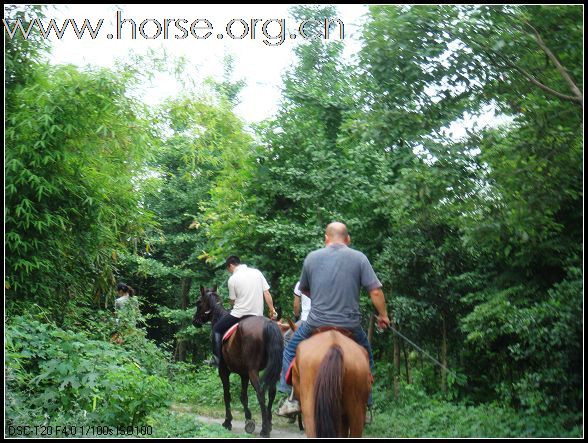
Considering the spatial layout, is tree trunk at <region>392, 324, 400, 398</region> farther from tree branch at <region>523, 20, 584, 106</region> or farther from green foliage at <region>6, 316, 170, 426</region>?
tree branch at <region>523, 20, 584, 106</region>

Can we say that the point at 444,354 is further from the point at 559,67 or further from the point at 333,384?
the point at 333,384

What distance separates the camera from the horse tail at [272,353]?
1011cm

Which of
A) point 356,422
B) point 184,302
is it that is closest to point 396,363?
point 356,422

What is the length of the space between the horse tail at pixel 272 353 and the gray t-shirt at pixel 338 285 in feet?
12.4

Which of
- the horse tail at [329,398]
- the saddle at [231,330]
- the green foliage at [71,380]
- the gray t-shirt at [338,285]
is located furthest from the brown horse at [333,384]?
the saddle at [231,330]

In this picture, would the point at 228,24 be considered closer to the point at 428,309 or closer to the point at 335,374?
the point at 335,374

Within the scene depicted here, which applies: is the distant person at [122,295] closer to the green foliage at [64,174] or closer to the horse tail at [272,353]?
the green foliage at [64,174]

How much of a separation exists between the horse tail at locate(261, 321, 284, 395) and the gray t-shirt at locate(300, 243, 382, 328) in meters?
3.78

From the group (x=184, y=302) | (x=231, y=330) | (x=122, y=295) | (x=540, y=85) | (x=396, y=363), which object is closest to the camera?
(x=540, y=85)

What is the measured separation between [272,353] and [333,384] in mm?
4394

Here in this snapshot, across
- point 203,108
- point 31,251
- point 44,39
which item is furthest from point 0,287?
point 203,108

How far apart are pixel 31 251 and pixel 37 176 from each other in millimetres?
1244

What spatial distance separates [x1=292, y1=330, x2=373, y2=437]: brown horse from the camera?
5.80 metres

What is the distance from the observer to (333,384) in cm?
581
